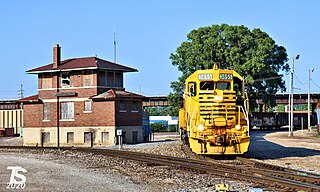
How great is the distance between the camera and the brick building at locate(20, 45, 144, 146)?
5328cm

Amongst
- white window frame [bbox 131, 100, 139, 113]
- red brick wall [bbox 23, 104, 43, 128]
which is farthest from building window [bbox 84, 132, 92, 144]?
red brick wall [bbox 23, 104, 43, 128]

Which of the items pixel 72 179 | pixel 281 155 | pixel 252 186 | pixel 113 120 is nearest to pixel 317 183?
pixel 252 186

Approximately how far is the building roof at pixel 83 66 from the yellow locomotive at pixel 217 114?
1217 inches

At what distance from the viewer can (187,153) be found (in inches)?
1143

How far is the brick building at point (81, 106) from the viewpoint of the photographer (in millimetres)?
53281


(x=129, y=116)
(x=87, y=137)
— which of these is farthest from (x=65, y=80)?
(x=129, y=116)

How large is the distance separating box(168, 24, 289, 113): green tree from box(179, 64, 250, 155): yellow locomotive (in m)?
45.3

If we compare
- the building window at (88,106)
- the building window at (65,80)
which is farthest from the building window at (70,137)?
the building window at (65,80)

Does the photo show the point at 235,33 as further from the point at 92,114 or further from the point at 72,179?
the point at 72,179

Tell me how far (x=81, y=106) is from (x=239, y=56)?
24.9 m

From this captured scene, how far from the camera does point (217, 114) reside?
23906 mm

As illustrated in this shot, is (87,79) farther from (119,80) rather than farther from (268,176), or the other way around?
(268,176)

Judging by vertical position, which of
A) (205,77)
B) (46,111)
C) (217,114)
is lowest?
(46,111)

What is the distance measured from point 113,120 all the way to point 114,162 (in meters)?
28.0
